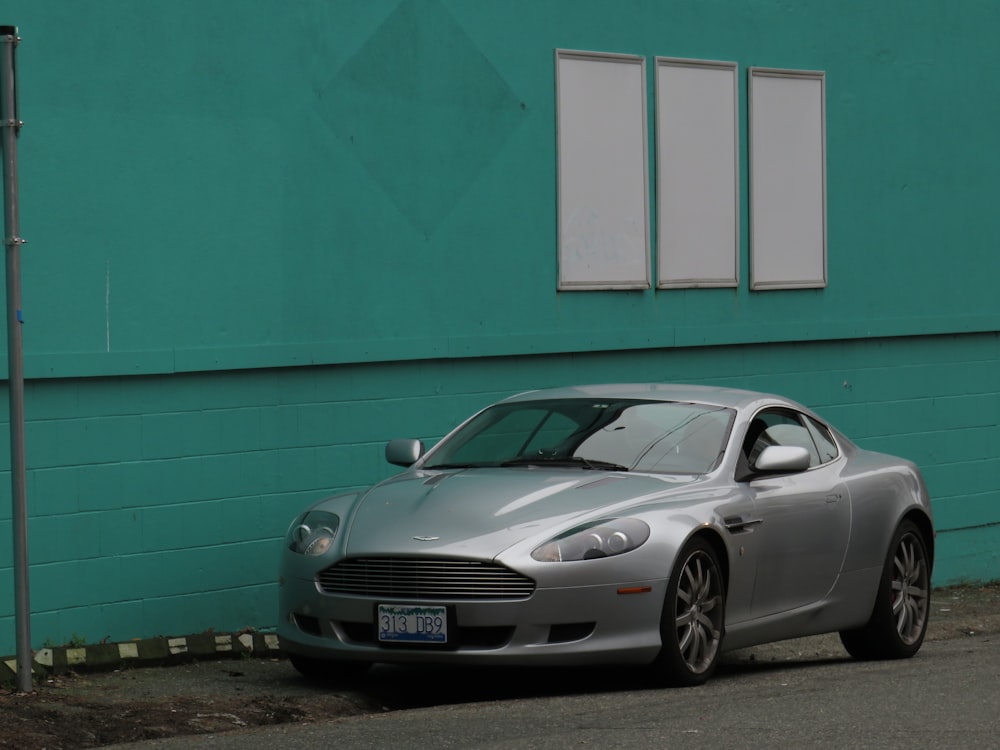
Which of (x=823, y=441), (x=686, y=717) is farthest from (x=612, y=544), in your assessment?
(x=823, y=441)

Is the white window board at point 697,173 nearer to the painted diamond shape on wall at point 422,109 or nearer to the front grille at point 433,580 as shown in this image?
the painted diamond shape on wall at point 422,109

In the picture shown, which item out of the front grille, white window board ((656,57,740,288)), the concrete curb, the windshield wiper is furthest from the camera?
white window board ((656,57,740,288))

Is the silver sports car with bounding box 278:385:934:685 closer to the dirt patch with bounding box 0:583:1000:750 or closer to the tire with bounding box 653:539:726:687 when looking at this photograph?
the tire with bounding box 653:539:726:687

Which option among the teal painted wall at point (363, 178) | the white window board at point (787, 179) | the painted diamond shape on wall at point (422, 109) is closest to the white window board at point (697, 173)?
the teal painted wall at point (363, 178)

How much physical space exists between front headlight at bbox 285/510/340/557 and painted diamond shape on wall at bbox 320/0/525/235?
3.34m

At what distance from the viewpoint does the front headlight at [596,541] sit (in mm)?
8180

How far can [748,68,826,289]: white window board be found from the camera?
1429cm

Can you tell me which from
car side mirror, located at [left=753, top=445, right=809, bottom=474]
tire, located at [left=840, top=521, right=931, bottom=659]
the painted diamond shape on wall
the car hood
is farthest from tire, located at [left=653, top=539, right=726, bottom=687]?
the painted diamond shape on wall

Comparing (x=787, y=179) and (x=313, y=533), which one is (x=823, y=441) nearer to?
(x=313, y=533)

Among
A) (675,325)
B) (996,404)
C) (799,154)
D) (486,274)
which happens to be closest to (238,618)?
(486,274)

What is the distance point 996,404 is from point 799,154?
3.30 m

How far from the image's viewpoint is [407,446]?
9602 mm

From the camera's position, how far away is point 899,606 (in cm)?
1030

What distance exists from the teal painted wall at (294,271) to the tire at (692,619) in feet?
11.0
